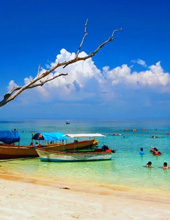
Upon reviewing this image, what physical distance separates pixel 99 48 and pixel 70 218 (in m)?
6.29

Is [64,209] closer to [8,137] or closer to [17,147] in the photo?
[17,147]

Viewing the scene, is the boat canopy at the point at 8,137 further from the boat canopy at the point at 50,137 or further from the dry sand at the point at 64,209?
the dry sand at the point at 64,209

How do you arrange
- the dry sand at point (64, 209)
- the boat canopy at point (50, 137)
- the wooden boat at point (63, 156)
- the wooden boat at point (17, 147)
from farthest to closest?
1. the boat canopy at point (50, 137)
2. the wooden boat at point (17, 147)
3. the wooden boat at point (63, 156)
4. the dry sand at point (64, 209)

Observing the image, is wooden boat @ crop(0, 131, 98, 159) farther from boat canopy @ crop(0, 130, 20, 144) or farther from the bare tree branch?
the bare tree branch

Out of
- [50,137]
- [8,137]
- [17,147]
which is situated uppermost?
[50,137]

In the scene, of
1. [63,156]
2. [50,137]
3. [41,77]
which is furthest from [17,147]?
[41,77]

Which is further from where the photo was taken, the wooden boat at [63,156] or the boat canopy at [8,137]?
the boat canopy at [8,137]

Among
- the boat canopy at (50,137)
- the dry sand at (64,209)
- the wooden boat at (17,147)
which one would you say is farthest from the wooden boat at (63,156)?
the dry sand at (64,209)

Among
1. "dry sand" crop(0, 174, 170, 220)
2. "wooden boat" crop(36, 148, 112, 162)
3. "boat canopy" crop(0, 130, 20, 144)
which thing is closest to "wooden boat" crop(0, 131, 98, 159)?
"boat canopy" crop(0, 130, 20, 144)

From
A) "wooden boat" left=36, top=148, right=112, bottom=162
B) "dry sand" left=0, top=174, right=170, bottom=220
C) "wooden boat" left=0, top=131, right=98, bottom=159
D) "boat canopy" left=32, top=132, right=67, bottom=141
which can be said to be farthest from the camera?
"boat canopy" left=32, top=132, right=67, bottom=141

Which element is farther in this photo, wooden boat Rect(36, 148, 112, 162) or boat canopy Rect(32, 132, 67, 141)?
boat canopy Rect(32, 132, 67, 141)

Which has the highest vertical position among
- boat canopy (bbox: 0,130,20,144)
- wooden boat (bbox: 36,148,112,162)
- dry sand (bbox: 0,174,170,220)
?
boat canopy (bbox: 0,130,20,144)

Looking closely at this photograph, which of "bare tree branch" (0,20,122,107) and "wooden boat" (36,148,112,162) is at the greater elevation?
"bare tree branch" (0,20,122,107)

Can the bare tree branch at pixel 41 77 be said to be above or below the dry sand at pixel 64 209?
above
